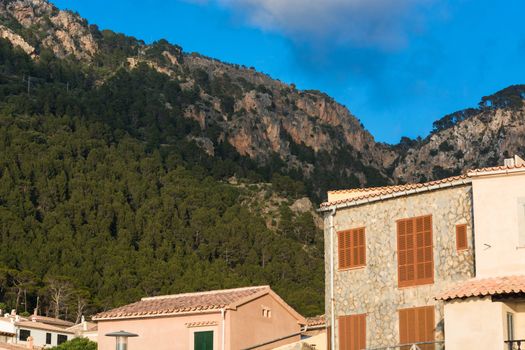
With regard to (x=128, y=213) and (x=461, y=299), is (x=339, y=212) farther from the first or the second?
(x=128, y=213)

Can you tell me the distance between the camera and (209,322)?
125 feet

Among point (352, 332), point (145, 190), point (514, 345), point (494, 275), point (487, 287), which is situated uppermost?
point (145, 190)

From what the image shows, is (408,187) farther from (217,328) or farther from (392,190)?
(217,328)

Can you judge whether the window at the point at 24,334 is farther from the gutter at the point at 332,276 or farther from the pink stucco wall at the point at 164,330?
the gutter at the point at 332,276

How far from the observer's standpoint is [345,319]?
1273 inches

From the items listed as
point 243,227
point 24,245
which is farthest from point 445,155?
point 24,245

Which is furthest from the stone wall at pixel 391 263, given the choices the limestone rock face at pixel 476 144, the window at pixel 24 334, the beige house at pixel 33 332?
the limestone rock face at pixel 476 144

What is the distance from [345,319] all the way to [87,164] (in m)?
122

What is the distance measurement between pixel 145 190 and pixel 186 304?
109 m

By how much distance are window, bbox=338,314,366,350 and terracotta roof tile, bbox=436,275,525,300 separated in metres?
4.84

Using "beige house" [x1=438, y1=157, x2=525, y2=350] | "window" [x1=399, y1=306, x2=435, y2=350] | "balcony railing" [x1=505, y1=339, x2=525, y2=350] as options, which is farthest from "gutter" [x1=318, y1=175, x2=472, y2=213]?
"balcony railing" [x1=505, y1=339, x2=525, y2=350]

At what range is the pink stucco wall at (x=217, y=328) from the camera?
38.1 meters

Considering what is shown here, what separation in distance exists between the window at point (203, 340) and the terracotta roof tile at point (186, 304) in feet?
2.85

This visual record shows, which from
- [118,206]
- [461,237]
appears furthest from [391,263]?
[118,206]
